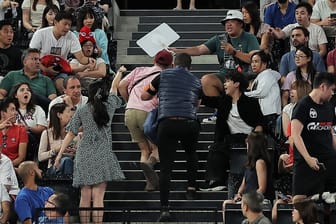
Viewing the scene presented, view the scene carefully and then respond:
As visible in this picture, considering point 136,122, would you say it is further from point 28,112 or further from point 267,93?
point 267,93

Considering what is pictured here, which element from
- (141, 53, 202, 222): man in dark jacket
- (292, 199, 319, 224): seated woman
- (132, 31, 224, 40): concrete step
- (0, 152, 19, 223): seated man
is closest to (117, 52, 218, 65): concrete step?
(132, 31, 224, 40): concrete step

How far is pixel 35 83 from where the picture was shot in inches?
832

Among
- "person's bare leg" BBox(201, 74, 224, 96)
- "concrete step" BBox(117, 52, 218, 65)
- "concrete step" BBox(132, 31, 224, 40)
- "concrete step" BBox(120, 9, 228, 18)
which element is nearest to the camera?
"person's bare leg" BBox(201, 74, 224, 96)

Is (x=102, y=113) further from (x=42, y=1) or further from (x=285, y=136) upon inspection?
(x=42, y=1)

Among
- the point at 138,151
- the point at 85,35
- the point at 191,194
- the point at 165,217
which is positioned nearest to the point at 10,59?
the point at 85,35

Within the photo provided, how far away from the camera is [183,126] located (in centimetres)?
1881

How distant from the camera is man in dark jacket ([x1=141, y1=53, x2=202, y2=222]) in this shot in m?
18.8

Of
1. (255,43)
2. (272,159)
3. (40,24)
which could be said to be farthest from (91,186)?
(40,24)

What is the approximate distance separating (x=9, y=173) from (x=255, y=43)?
4542mm

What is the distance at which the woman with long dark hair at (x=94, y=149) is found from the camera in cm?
1889

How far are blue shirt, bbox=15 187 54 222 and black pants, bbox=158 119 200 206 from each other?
151 centimetres

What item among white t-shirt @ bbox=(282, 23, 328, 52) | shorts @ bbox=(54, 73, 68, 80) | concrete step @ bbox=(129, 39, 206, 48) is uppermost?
concrete step @ bbox=(129, 39, 206, 48)

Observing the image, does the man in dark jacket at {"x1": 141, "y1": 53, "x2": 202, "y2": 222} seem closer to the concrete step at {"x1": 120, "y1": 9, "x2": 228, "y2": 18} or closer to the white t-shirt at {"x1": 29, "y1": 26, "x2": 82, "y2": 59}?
the white t-shirt at {"x1": 29, "y1": 26, "x2": 82, "y2": 59}

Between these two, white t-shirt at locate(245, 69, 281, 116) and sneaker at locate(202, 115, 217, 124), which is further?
sneaker at locate(202, 115, 217, 124)
